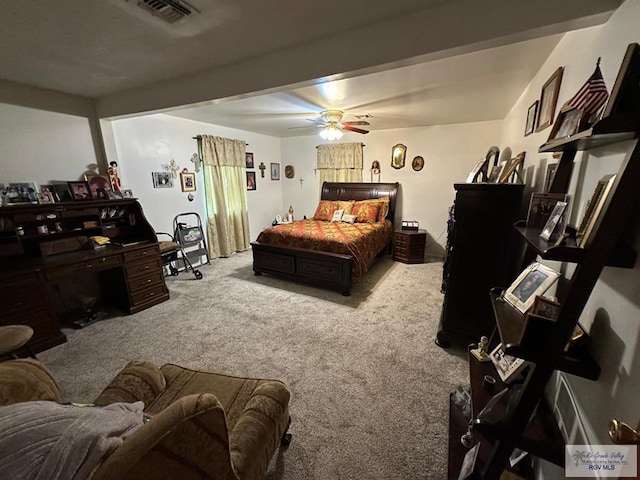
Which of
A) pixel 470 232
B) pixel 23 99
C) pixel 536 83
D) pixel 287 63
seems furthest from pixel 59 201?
pixel 536 83

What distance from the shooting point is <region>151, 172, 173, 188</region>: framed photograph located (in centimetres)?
375

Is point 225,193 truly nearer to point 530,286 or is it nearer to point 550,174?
point 550,174

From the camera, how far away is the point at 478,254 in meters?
2.03

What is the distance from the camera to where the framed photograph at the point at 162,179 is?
3.75m

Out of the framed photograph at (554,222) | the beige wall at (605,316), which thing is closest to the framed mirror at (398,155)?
the beige wall at (605,316)

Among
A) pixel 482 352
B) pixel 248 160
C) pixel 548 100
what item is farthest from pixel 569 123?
pixel 248 160

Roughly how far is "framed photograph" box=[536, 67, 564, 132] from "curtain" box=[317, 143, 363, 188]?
10.8 ft

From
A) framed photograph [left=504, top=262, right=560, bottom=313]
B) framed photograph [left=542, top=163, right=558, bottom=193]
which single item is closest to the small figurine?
framed photograph [left=504, top=262, right=560, bottom=313]

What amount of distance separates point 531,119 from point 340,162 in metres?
3.38

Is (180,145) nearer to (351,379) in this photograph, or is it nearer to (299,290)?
(299,290)

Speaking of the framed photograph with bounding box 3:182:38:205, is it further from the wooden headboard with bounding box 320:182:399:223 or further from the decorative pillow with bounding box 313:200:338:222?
the wooden headboard with bounding box 320:182:399:223

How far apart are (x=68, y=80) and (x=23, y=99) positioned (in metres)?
0.56

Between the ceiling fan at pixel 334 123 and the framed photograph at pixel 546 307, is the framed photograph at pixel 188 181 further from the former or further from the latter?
the framed photograph at pixel 546 307

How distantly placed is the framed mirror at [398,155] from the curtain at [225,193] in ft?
9.40
